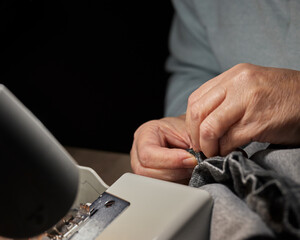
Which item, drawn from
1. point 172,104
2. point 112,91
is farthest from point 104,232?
point 112,91

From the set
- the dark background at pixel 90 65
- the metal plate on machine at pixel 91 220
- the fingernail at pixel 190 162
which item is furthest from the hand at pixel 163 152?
the dark background at pixel 90 65

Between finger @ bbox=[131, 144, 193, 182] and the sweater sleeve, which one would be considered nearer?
finger @ bbox=[131, 144, 193, 182]

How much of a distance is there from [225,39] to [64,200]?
0.56m

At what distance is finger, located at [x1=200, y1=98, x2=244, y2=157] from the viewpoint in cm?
38

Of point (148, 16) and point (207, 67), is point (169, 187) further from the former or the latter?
point (148, 16)

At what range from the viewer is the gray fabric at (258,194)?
0.89 feet

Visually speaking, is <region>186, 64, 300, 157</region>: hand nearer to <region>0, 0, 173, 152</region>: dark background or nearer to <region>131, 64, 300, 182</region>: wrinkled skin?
<region>131, 64, 300, 182</region>: wrinkled skin

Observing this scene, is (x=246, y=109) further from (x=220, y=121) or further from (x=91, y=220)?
(x=91, y=220)

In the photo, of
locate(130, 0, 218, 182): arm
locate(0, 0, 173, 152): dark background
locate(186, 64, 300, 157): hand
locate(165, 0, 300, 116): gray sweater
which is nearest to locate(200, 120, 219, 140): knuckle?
locate(186, 64, 300, 157): hand

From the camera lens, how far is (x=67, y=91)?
870 millimetres

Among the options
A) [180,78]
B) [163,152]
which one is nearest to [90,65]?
[180,78]

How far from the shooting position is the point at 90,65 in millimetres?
871

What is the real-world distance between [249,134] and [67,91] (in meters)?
0.60

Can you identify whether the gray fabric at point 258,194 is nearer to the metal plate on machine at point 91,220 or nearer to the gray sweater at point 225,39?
the metal plate on machine at point 91,220
